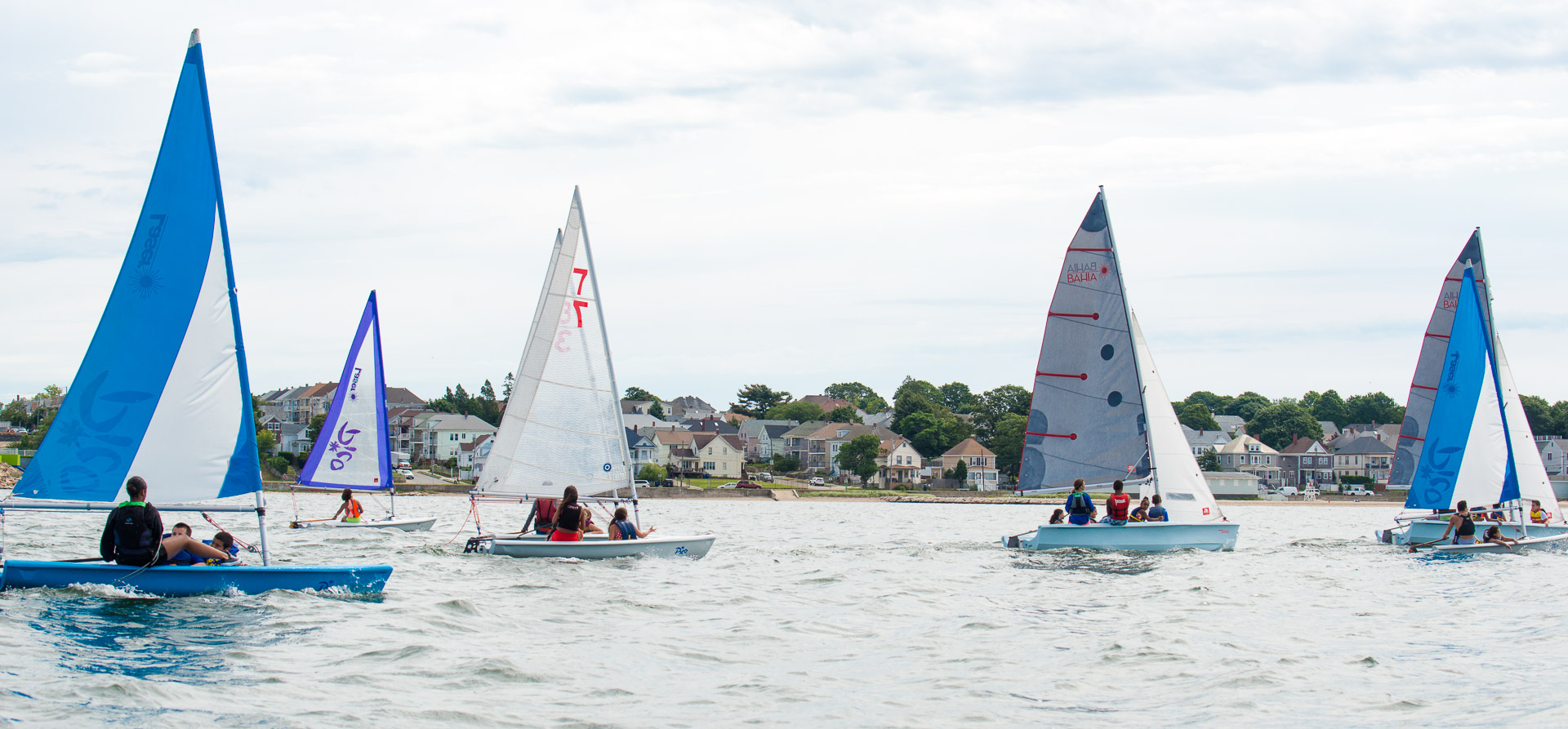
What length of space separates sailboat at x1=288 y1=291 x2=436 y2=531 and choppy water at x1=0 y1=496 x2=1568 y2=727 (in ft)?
35.1

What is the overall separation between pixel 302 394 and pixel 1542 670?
16964 cm

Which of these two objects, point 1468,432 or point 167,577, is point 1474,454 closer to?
point 1468,432

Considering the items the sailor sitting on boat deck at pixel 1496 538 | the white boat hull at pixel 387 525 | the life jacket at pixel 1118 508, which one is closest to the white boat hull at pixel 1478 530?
the sailor sitting on boat deck at pixel 1496 538

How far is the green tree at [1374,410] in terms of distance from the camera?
6447 inches

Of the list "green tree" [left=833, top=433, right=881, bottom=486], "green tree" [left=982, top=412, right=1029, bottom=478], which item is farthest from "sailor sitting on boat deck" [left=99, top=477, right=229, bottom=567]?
"green tree" [left=833, top=433, right=881, bottom=486]

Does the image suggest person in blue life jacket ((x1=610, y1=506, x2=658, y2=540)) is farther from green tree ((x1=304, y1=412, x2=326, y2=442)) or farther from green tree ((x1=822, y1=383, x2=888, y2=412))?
green tree ((x1=822, y1=383, x2=888, y2=412))

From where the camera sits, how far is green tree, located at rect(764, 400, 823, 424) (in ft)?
545

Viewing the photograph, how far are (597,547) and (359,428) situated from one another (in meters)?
15.7

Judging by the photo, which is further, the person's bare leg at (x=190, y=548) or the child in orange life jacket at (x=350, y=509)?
the child in orange life jacket at (x=350, y=509)

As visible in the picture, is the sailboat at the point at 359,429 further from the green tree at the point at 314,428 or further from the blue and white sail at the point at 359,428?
the green tree at the point at 314,428

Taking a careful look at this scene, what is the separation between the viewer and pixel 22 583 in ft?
46.9

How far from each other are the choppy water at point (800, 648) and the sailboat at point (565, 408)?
1.81 metres

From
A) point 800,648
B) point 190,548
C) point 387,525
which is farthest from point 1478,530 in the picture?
point 190,548

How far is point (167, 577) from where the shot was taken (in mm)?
14180
